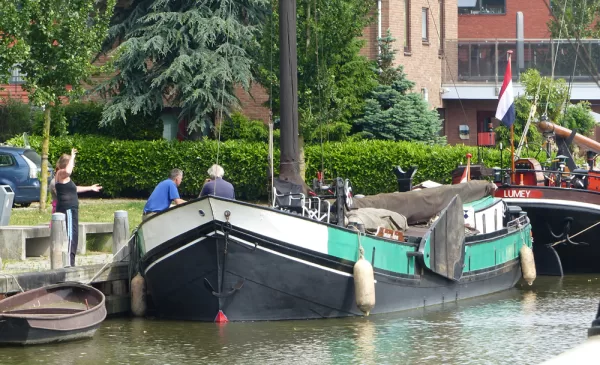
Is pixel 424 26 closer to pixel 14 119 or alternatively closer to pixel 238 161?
pixel 238 161

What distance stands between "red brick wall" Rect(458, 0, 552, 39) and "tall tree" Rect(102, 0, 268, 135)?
16.7 meters

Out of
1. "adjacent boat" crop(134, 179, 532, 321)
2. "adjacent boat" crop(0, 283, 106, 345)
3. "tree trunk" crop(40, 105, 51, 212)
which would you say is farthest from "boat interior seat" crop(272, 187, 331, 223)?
"tree trunk" crop(40, 105, 51, 212)

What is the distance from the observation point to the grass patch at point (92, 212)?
2189 centimetres

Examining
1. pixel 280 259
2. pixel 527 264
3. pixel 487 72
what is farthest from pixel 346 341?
pixel 487 72

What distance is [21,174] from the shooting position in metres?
26.5

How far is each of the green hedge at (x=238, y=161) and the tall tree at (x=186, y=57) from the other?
84 cm

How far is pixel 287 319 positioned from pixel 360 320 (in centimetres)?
99

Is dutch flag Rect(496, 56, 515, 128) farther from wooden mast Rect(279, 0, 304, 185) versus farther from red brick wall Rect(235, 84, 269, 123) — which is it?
red brick wall Rect(235, 84, 269, 123)

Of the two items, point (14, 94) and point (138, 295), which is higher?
point (14, 94)

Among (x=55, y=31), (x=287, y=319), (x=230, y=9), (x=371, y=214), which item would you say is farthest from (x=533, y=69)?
(x=287, y=319)

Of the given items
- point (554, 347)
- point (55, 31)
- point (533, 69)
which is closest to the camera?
point (554, 347)

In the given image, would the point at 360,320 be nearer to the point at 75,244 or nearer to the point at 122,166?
the point at 75,244

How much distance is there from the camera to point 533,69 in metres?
36.1

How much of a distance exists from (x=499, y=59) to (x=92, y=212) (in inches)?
722
